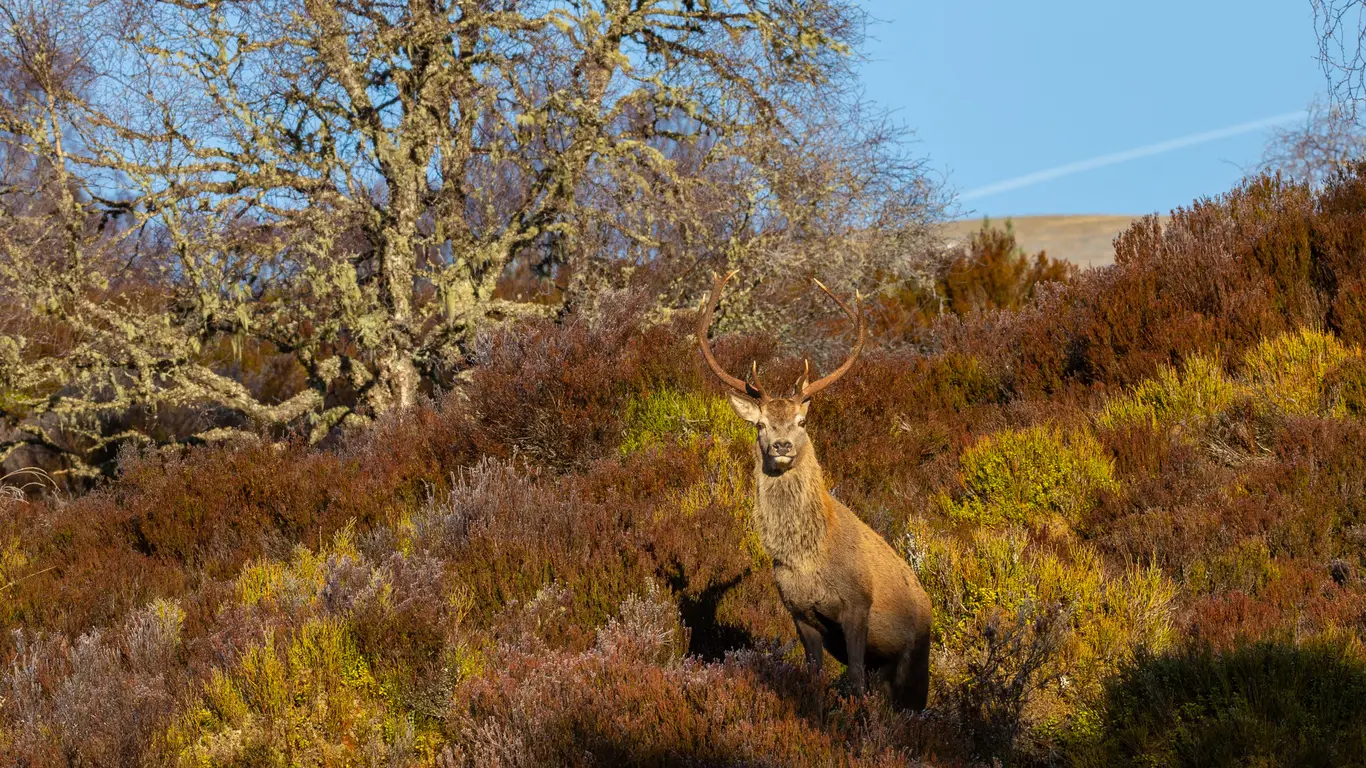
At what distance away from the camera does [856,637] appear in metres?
4.45

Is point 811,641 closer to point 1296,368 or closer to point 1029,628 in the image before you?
point 1029,628

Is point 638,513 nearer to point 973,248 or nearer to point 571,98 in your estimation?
point 571,98

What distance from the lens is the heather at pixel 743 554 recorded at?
13.8 ft

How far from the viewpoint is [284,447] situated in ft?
29.1

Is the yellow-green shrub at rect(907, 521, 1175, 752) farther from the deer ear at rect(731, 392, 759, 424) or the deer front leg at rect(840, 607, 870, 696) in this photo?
the deer ear at rect(731, 392, 759, 424)

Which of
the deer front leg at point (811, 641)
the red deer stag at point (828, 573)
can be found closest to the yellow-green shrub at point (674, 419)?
the red deer stag at point (828, 573)

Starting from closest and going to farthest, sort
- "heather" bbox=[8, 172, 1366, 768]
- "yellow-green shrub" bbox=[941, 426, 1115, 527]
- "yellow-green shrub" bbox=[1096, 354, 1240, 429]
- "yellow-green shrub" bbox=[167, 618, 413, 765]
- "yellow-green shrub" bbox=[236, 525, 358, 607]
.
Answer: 1. "heather" bbox=[8, 172, 1366, 768]
2. "yellow-green shrub" bbox=[167, 618, 413, 765]
3. "yellow-green shrub" bbox=[236, 525, 358, 607]
4. "yellow-green shrub" bbox=[941, 426, 1115, 527]
5. "yellow-green shrub" bbox=[1096, 354, 1240, 429]

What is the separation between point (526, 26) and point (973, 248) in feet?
32.7

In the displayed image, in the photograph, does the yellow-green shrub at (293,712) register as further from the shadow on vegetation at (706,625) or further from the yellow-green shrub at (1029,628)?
the yellow-green shrub at (1029,628)

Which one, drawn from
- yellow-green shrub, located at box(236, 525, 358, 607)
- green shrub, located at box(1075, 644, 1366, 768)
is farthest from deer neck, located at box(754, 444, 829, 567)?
yellow-green shrub, located at box(236, 525, 358, 607)

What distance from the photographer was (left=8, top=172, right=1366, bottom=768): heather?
165 inches

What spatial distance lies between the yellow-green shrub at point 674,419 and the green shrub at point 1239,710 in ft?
12.7

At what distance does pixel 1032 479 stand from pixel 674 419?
2.57 metres

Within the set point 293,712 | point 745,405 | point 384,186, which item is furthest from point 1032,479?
point 384,186
